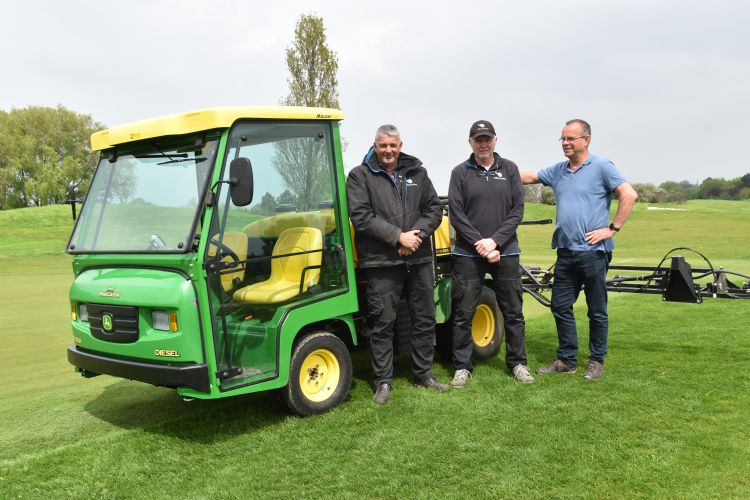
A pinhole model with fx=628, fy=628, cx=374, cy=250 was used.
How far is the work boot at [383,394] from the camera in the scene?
4999mm

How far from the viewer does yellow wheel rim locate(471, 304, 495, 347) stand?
6.41 m

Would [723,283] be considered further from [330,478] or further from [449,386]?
[330,478]

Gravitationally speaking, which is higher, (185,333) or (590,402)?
(185,333)

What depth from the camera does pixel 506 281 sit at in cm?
548

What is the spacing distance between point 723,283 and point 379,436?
364cm

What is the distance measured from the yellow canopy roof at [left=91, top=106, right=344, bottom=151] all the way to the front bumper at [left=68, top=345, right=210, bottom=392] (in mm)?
1549

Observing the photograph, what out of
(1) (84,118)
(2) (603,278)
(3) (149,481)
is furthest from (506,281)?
(1) (84,118)

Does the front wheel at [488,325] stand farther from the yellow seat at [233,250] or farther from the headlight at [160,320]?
the headlight at [160,320]

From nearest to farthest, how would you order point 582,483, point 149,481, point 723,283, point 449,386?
point 582,483, point 149,481, point 449,386, point 723,283

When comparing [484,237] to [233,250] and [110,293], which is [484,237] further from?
[110,293]

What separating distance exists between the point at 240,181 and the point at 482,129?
2.29 meters

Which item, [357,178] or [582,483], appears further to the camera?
[357,178]

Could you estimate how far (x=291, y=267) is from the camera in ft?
15.4

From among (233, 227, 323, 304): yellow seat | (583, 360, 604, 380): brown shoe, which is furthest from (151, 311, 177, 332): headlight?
(583, 360, 604, 380): brown shoe
